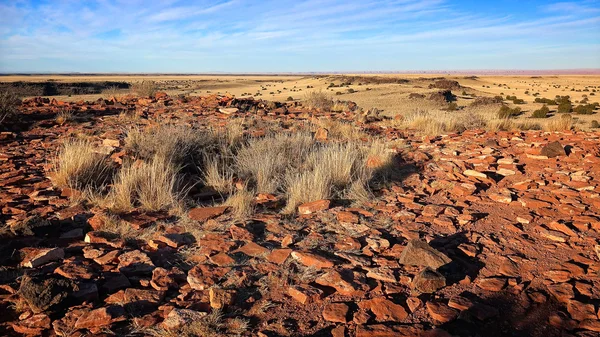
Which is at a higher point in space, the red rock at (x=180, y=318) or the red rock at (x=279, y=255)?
the red rock at (x=180, y=318)

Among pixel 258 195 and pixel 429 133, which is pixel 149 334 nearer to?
pixel 258 195

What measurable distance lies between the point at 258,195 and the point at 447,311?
9.78 feet

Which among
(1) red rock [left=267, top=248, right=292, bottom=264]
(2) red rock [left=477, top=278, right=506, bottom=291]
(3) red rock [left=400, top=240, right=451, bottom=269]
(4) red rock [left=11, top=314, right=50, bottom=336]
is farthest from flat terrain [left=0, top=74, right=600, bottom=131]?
(4) red rock [left=11, top=314, right=50, bottom=336]

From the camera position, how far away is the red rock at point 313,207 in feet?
15.6

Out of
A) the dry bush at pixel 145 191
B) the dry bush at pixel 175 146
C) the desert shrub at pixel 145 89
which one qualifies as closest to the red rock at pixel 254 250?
the dry bush at pixel 145 191

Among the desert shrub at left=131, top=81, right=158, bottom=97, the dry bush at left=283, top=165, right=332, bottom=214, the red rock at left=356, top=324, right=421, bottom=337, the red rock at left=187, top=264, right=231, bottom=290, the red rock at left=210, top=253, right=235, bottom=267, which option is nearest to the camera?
the red rock at left=356, top=324, right=421, bottom=337

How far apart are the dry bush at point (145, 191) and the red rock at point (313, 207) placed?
1.50 m

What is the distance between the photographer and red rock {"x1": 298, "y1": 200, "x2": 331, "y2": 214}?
4.76 meters

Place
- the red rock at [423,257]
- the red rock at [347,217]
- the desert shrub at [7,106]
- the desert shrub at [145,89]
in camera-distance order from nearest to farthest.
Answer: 1. the red rock at [423,257]
2. the red rock at [347,217]
3. the desert shrub at [7,106]
4. the desert shrub at [145,89]

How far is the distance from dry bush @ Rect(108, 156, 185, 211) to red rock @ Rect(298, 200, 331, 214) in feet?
4.93

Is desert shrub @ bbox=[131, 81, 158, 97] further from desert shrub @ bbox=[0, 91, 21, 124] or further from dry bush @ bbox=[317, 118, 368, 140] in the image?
dry bush @ bbox=[317, 118, 368, 140]

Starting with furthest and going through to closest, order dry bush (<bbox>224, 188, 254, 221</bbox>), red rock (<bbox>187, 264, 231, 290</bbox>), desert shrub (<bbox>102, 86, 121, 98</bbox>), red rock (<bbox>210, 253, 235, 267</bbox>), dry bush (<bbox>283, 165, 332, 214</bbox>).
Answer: desert shrub (<bbox>102, 86, 121, 98</bbox>)
dry bush (<bbox>283, 165, 332, 214</bbox>)
dry bush (<bbox>224, 188, 254, 221</bbox>)
red rock (<bbox>210, 253, 235, 267</bbox>)
red rock (<bbox>187, 264, 231, 290</bbox>)

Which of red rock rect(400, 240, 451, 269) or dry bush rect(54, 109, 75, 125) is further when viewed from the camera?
dry bush rect(54, 109, 75, 125)

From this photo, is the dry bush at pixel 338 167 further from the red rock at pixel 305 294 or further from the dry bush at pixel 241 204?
the red rock at pixel 305 294
